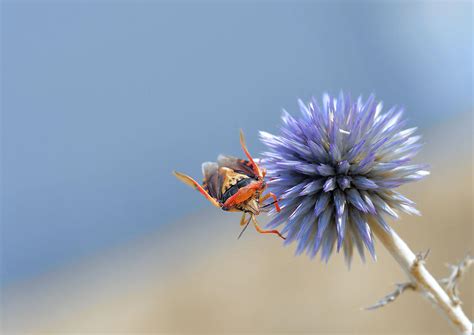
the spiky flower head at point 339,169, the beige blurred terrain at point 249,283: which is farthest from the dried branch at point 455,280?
the beige blurred terrain at point 249,283

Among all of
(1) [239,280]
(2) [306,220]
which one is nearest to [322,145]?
(2) [306,220]

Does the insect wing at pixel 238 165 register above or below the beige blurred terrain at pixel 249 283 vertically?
above

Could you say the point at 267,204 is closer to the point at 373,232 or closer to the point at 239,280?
the point at 373,232

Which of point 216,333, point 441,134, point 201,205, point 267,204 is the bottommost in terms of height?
point 216,333

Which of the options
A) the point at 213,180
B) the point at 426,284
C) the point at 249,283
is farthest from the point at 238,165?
the point at 249,283

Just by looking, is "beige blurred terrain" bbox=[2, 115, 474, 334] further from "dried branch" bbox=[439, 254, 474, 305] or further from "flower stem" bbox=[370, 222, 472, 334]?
"flower stem" bbox=[370, 222, 472, 334]

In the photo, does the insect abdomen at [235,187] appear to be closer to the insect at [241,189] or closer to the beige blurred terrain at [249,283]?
the insect at [241,189]

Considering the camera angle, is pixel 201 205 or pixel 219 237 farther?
pixel 201 205
